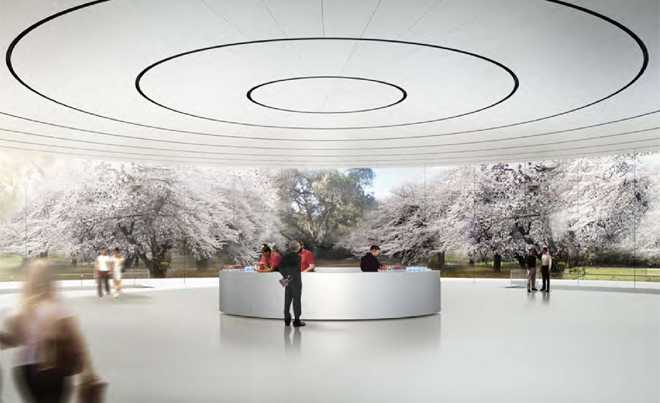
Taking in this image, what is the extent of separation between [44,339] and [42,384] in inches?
10.8

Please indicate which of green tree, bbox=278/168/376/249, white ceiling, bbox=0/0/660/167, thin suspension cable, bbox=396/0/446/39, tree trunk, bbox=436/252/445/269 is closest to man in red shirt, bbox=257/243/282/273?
white ceiling, bbox=0/0/660/167

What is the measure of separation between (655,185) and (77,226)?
28.7 meters

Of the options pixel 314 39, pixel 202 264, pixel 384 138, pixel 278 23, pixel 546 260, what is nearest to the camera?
pixel 278 23

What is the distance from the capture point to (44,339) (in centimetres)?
359

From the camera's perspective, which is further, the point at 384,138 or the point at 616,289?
the point at 616,289

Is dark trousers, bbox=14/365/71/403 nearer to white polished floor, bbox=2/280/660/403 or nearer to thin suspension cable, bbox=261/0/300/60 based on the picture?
white polished floor, bbox=2/280/660/403

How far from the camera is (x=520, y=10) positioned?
25.3 ft

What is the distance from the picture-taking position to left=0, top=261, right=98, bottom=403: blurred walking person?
359 centimetres

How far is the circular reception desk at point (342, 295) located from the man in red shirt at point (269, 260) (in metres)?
0.22

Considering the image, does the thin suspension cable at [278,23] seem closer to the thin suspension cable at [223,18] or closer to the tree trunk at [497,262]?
the thin suspension cable at [223,18]

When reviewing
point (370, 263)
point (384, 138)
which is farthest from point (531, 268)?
point (370, 263)

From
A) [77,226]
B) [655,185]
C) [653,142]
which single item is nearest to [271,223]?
[77,226]

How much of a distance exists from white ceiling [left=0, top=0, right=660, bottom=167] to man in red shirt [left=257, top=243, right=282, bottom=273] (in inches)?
123

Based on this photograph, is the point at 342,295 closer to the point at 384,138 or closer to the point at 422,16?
the point at 384,138
